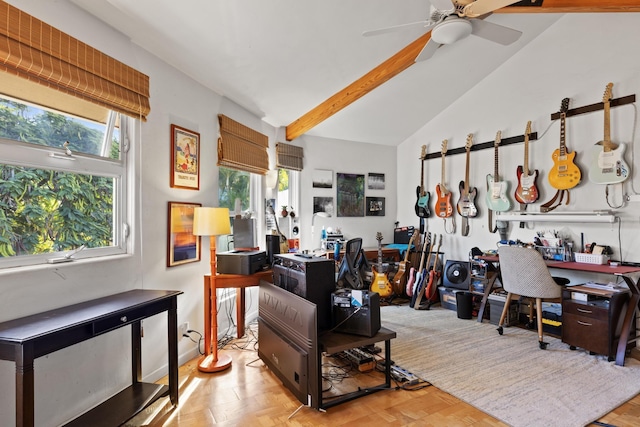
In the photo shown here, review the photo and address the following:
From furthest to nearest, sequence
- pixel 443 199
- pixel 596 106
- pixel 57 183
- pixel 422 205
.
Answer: pixel 422 205, pixel 443 199, pixel 596 106, pixel 57 183

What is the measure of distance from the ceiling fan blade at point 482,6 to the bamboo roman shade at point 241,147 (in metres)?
2.35

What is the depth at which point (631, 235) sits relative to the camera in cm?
332

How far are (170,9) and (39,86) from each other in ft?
2.92

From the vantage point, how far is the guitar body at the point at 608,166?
3.31 m

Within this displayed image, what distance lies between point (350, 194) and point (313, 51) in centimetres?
286

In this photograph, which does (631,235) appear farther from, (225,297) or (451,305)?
(225,297)

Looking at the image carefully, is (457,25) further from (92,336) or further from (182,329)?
(182,329)

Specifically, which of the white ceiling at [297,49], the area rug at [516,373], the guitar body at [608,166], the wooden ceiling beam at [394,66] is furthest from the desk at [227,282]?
the guitar body at [608,166]

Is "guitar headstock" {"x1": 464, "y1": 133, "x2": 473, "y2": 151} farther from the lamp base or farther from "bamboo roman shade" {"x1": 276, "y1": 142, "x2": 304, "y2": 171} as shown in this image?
the lamp base

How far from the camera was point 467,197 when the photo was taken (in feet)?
15.8

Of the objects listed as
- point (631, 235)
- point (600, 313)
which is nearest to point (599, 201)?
point (631, 235)

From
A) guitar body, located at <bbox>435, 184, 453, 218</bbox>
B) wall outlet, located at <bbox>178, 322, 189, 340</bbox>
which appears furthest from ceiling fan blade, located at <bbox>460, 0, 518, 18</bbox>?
wall outlet, located at <bbox>178, 322, 189, 340</bbox>

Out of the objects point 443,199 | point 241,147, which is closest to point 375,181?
point 443,199

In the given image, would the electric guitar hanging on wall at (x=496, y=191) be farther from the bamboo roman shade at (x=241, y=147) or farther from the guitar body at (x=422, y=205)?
the bamboo roman shade at (x=241, y=147)
